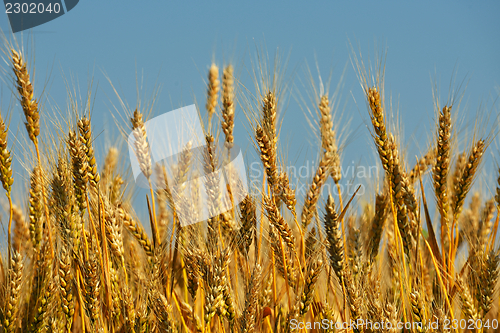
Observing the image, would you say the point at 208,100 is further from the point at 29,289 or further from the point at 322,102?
the point at 29,289

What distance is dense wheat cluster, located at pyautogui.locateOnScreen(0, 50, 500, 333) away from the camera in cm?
175

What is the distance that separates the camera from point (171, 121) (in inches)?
90.6

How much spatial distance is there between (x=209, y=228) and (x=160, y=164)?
0.45m

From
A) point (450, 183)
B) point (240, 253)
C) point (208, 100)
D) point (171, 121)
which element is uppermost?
point (208, 100)

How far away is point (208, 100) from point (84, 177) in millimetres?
1379

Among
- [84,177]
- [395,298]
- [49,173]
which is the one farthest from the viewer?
[395,298]

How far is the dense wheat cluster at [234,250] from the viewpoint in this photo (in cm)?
175

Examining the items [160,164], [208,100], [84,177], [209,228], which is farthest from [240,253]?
[208,100]

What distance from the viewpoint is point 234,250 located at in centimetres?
200

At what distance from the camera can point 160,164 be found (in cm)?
209

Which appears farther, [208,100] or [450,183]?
[208,100]

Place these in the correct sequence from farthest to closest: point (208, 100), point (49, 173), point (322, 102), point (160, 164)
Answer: point (208, 100) < point (322, 102) < point (160, 164) < point (49, 173)

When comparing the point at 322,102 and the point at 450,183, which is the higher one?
the point at 322,102

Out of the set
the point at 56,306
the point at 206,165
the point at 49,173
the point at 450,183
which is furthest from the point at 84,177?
the point at 450,183
